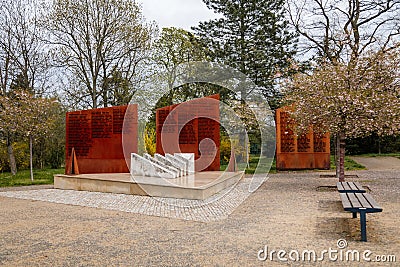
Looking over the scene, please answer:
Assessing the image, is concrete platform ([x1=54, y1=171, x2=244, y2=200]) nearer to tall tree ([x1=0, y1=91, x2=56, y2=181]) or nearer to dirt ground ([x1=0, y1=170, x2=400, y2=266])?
dirt ground ([x1=0, y1=170, x2=400, y2=266])

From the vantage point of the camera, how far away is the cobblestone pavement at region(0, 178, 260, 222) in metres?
7.29

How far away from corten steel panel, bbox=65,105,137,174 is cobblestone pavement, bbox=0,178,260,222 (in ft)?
6.14

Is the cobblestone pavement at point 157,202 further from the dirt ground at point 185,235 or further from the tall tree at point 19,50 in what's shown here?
the tall tree at point 19,50

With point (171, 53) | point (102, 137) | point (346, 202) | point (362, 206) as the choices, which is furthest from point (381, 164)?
point (362, 206)

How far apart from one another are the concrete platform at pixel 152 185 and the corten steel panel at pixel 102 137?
2.58ft

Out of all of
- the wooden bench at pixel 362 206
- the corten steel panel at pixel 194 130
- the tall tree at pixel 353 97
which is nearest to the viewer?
the wooden bench at pixel 362 206

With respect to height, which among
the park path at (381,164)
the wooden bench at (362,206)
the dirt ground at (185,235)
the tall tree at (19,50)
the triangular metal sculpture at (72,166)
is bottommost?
the dirt ground at (185,235)

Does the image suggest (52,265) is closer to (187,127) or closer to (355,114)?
(355,114)

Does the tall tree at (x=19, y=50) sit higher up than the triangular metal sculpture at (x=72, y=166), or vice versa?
the tall tree at (x=19, y=50)

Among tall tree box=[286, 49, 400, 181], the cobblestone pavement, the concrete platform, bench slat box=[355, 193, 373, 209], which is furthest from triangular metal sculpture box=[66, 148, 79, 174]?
bench slat box=[355, 193, 373, 209]

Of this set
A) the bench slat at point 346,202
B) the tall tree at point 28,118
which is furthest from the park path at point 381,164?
the tall tree at point 28,118

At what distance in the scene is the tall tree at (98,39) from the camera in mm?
18688

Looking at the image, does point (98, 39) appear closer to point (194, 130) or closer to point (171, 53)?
point (171, 53)

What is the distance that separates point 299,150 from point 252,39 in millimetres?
8060
